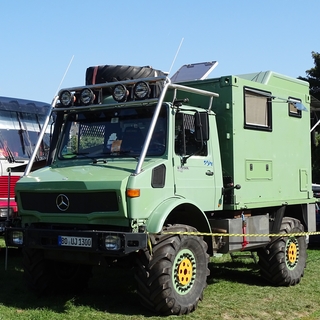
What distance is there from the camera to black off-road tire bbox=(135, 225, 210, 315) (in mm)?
7078

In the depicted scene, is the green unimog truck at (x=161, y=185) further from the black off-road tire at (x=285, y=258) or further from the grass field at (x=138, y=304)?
the grass field at (x=138, y=304)

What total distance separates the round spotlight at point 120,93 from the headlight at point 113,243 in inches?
79.3

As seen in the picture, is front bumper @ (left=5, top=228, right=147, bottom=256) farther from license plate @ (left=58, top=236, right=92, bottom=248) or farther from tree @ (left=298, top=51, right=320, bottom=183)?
tree @ (left=298, top=51, right=320, bottom=183)

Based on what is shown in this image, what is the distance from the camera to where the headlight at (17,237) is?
25.4ft

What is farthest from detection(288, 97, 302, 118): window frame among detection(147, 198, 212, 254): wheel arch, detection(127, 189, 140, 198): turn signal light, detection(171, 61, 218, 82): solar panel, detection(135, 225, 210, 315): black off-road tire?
detection(127, 189, 140, 198): turn signal light

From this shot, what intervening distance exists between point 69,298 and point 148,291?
167cm

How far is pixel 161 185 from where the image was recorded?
7.39 metres

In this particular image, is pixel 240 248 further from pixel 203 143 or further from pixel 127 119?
pixel 127 119

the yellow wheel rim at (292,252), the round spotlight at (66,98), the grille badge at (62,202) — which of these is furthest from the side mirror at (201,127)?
the yellow wheel rim at (292,252)

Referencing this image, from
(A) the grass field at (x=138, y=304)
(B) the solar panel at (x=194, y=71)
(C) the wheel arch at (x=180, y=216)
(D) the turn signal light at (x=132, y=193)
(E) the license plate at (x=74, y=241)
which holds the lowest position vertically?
(A) the grass field at (x=138, y=304)

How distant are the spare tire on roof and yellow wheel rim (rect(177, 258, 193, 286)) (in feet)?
9.65

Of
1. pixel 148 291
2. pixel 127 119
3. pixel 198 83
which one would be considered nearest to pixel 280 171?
pixel 198 83

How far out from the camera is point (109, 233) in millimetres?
6961

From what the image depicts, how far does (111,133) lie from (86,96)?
26.0 inches
